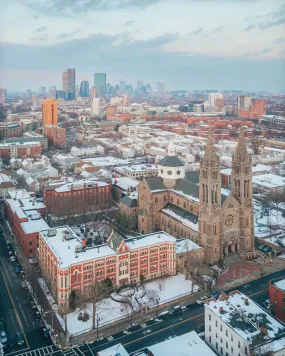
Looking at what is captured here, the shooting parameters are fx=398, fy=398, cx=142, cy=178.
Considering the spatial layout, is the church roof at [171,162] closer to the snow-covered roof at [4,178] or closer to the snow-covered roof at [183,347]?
the snow-covered roof at [183,347]

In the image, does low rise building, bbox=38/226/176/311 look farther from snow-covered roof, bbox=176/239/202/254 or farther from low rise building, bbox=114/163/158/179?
low rise building, bbox=114/163/158/179

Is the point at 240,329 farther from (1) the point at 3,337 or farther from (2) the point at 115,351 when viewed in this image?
(1) the point at 3,337

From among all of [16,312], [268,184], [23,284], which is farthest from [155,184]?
[268,184]

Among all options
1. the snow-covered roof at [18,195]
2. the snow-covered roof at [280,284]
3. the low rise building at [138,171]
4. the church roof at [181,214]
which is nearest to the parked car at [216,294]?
the snow-covered roof at [280,284]

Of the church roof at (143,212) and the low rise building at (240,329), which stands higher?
the church roof at (143,212)

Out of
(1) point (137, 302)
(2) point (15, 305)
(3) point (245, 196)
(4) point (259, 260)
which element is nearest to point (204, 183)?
(3) point (245, 196)

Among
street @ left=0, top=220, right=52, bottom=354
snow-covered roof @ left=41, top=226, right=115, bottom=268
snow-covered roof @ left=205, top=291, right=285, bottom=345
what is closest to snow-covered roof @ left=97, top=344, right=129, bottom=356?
street @ left=0, top=220, right=52, bottom=354

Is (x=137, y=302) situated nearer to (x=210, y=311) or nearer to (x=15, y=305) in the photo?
(x=210, y=311)
